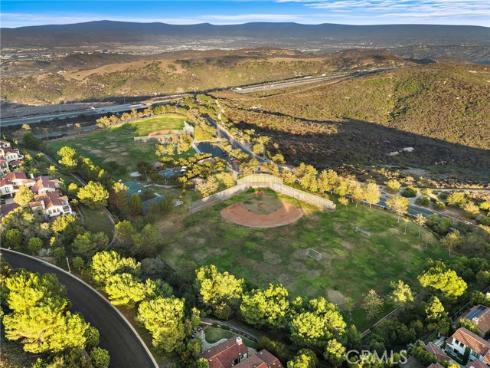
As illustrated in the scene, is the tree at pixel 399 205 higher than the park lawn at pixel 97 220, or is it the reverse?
the park lawn at pixel 97 220

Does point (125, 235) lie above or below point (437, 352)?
above

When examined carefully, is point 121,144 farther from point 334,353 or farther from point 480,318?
point 480,318

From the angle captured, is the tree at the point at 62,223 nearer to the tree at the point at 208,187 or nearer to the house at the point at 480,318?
the tree at the point at 208,187

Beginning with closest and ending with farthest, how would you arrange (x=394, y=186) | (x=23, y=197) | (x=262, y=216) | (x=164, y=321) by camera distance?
(x=164, y=321) < (x=23, y=197) < (x=262, y=216) < (x=394, y=186)

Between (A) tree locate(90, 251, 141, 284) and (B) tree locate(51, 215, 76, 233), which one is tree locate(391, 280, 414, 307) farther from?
(B) tree locate(51, 215, 76, 233)

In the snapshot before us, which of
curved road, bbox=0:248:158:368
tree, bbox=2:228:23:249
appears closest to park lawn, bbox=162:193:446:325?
curved road, bbox=0:248:158:368

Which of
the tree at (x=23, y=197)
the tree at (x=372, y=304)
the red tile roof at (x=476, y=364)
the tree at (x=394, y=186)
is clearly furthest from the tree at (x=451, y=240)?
the tree at (x=23, y=197)

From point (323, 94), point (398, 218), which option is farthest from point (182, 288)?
point (323, 94)

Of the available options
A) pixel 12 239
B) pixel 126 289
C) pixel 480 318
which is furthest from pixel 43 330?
pixel 480 318
